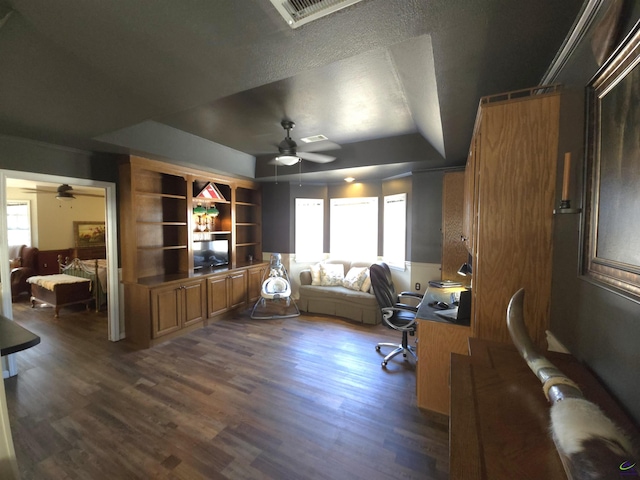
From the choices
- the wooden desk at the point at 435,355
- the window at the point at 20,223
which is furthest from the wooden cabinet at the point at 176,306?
the window at the point at 20,223

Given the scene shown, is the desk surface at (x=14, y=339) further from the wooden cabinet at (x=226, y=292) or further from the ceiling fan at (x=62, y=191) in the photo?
the ceiling fan at (x=62, y=191)

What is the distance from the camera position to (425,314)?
7.36 ft

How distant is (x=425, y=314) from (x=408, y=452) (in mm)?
992

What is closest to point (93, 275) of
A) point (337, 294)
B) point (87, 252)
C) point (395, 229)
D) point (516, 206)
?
point (87, 252)

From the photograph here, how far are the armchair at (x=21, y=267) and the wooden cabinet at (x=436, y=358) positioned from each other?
25.5 ft

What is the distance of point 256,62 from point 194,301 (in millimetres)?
3362

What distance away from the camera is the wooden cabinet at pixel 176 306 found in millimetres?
3303

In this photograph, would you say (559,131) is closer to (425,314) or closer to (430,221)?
(425,314)

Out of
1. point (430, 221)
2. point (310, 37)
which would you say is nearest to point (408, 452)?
point (310, 37)

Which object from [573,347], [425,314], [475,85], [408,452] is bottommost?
[408,452]

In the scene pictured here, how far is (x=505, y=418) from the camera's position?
2.72 feet

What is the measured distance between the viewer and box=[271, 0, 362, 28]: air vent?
3.72 ft

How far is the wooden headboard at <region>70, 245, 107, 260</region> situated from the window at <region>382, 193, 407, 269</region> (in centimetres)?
702

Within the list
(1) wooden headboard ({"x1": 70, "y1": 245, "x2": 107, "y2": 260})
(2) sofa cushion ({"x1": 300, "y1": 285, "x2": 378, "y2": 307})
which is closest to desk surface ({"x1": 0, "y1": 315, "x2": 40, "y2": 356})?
(2) sofa cushion ({"x1": 300, "y1": 285, "x2": 378, "y2": 307})
